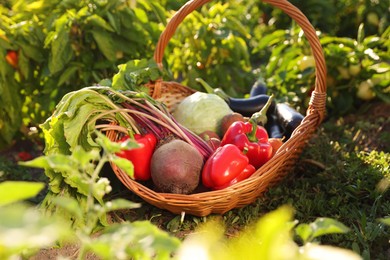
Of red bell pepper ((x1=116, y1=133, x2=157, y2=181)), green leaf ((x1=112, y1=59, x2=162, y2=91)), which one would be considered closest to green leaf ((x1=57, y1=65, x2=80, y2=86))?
green leaf ((x1=112, y1=59, x2=162, y2=91))

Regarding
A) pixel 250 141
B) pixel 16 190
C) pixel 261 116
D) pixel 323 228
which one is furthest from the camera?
pixel 261 116

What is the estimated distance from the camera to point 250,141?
2441 mm

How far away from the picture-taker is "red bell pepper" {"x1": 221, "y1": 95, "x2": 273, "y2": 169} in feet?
7.93

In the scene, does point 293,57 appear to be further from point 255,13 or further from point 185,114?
point 255,13

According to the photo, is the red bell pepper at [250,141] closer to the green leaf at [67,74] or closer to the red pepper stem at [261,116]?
the red pepper stem at [261,116]

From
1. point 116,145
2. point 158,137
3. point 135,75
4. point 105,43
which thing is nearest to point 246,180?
point 158,137

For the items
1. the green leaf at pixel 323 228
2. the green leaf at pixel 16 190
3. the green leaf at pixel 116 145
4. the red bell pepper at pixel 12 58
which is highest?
the green leaf at pixel 16 190

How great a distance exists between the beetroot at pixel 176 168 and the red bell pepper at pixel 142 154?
0.18ft

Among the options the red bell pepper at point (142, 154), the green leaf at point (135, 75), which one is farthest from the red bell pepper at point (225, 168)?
the green leaf at point (135, 75)

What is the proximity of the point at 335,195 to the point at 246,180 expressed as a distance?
575mm

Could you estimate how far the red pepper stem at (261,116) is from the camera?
8.04 feet

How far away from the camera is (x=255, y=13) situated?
5926mm

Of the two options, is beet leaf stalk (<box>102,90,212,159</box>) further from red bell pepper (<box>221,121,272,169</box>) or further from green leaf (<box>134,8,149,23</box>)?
green leaf (<box>134,8,149,23</box>)

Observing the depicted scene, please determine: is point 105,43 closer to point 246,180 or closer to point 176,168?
point 176,168
